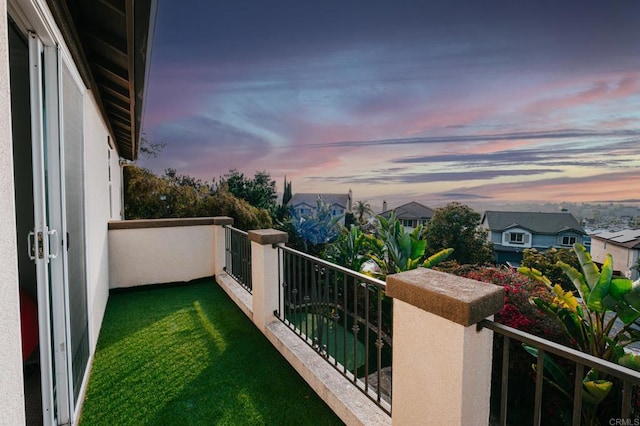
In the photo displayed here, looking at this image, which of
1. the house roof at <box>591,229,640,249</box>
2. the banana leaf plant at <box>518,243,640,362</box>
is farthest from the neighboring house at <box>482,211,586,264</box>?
the banana leaf plant at <box>518,243,640,362</box>

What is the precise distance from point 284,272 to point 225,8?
41.9 feet

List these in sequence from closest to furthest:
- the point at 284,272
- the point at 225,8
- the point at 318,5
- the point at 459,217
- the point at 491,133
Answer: the point at 284,272
the point at 225,8
the point at 318,5
the point at 491,133
the point at 459,217

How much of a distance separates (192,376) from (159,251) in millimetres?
3365

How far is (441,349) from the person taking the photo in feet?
5.11

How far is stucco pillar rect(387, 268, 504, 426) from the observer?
1.47 m

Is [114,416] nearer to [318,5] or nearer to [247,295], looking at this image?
[247,295]

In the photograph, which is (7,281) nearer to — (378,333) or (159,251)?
(378,333)

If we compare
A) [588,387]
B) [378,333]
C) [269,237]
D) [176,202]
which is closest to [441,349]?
[378,333]

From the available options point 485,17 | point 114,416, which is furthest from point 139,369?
point 485,17

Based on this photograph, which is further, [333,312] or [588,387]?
[333,312]

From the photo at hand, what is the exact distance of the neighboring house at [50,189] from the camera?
43.0 inches

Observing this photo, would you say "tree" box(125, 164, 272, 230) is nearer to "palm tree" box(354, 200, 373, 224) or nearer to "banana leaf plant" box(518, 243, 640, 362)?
"banana leaf plant" box(518, 243, 640, 362)

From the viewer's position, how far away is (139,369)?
3057mm

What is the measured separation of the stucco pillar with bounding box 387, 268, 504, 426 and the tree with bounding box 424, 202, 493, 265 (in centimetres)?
2470
